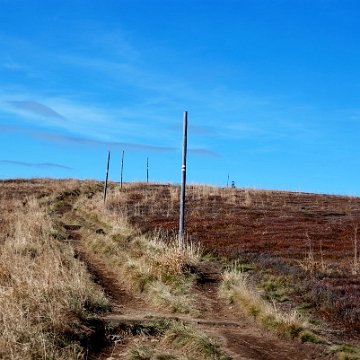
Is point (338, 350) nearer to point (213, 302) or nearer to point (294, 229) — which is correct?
point (213, 302)

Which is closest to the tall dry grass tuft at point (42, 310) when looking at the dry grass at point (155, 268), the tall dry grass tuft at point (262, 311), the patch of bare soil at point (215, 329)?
the patch of bare soil at point (215, 329)

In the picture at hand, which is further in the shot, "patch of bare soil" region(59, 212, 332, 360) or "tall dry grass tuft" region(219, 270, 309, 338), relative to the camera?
"tall dry grass tuft" region(219, 270, 309, 338)

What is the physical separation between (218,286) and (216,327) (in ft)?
10.7

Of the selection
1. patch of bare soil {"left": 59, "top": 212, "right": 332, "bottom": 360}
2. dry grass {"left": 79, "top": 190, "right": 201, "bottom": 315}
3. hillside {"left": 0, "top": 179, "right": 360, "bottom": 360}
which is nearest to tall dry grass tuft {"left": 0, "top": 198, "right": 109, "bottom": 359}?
hillside {"left": 0, "top": 179, "right": 360, "bottom": 360}

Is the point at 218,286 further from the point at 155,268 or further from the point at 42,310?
the point at 42,310

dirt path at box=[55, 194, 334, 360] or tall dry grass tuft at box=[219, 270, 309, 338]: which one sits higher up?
tall dry grass tuft at box=[219, 270, 309, 338]

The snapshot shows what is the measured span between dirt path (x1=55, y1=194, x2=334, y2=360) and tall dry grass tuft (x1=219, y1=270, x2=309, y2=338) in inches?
5.8

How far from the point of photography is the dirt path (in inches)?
266

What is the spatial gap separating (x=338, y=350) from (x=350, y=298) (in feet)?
9.19

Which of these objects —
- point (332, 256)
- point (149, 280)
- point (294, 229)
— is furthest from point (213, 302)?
point (294, 229)

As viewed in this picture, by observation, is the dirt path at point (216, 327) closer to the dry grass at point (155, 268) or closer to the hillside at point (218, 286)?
the hillside at point (218, 286)

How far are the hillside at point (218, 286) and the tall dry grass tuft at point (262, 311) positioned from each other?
0.03 meters

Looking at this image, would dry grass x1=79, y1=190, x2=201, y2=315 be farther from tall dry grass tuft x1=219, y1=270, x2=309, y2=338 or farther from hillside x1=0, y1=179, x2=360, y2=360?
tall dry grass tuft x1=219, y1=270, x2=309, y2=338

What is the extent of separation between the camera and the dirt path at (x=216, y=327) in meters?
6.76
